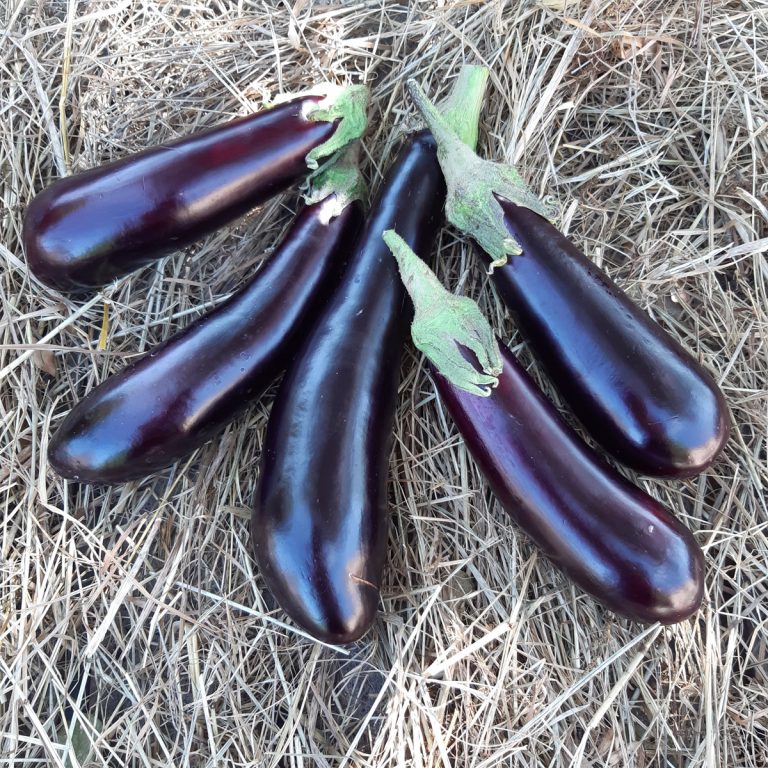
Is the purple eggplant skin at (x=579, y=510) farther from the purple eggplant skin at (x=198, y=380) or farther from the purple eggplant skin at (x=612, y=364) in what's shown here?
the purple eggplant skin at (x=198, y=380)

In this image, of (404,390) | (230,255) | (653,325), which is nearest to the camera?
(653,325)

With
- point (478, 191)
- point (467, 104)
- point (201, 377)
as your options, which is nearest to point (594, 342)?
point (478, 191)

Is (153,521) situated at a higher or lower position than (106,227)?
lower

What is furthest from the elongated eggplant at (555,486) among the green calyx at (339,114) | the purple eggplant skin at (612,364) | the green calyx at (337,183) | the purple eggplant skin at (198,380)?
the green calyx at (339,114)

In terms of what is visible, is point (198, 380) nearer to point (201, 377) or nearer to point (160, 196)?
point (201, 377)

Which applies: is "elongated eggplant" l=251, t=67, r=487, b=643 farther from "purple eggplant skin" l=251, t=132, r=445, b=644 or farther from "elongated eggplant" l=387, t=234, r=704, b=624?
"elongated eggplant" l=387, t=234, r=704, b=624

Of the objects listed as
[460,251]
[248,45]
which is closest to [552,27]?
[460,251]

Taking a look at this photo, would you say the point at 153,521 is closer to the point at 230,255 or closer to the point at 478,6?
the point at 230,255
